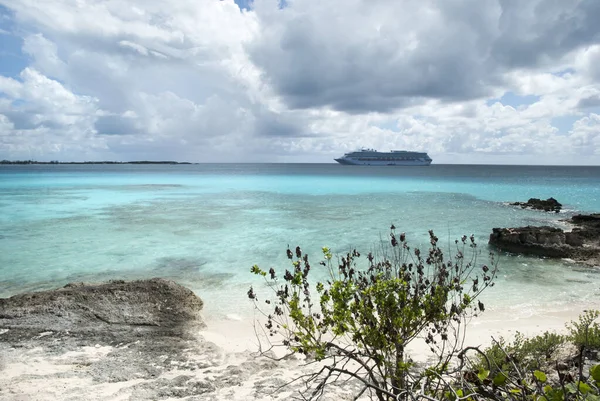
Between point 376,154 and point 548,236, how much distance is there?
184m

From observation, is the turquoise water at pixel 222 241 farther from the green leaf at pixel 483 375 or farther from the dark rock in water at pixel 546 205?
the green leaf at pixel 483 375

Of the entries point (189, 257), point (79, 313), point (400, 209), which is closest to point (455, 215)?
point (400, 209)

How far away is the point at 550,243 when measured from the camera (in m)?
17.8

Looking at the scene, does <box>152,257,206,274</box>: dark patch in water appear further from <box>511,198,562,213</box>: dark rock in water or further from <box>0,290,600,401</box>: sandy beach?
<box>511,198,562,213</box>: dark rock in water

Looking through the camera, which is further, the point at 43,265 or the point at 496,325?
the point at 43,265

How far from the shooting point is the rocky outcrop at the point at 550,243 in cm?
1722

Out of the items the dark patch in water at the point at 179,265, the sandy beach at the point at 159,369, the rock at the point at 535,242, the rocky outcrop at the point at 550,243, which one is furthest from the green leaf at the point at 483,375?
the rock at the point at 535,242

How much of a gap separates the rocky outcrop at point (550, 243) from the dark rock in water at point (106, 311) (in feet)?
48.3

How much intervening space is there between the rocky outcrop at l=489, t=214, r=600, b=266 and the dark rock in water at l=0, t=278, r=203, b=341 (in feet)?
48.3

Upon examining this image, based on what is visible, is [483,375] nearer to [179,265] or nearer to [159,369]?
[159,369]

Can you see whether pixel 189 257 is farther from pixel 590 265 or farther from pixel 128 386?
pixel 590 265

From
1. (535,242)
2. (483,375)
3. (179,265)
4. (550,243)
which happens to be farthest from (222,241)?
(483,375)

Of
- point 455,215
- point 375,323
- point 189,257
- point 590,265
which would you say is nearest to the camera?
point 375,323

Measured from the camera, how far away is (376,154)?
198125 millimetres
